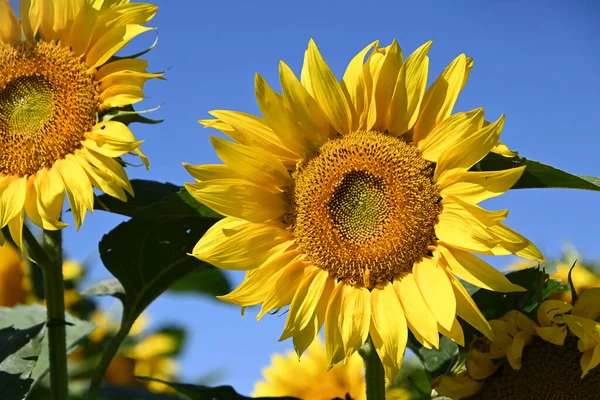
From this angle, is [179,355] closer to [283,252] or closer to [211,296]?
[211,296]

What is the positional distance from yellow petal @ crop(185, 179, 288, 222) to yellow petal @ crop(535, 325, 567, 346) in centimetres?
68

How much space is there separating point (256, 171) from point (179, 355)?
7.94 feet

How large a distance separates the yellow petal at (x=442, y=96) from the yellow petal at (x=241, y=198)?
1.24 feet

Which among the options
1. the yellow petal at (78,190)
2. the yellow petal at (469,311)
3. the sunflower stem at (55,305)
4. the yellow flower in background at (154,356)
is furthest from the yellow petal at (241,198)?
the yellow flower in background at (154,356)

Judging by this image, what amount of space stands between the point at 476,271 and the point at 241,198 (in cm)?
54

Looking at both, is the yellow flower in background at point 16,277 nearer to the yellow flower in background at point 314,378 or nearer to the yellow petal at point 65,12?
the yellow flower in background at point 314,378

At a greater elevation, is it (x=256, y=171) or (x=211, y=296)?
(x=256, y=171)

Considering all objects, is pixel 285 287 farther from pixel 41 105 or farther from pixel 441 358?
pixel 41 105

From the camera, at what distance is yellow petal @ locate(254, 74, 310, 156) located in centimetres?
190

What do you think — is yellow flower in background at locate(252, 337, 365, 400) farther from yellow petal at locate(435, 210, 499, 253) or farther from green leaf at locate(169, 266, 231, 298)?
yellow petal at locate(435, 210, 499, 253)

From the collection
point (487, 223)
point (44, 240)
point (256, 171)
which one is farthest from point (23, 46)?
point (487, 223)

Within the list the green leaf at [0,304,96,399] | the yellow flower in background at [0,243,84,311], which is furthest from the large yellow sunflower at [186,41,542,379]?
the yellow flower in background at [0,243,84,311]

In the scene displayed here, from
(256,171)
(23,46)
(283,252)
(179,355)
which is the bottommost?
(179,355)

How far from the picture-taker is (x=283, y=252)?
2000 millimetres
